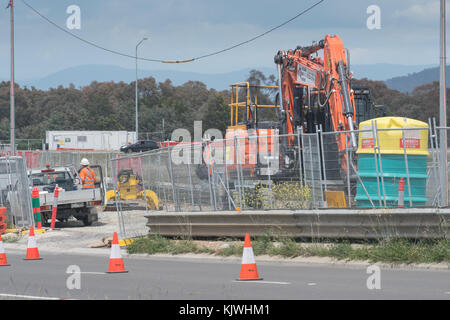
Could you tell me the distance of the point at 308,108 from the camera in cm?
2227

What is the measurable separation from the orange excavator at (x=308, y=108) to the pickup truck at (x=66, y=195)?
4.73 metres

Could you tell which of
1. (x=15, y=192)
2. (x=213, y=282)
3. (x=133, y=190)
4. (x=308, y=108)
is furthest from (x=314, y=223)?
(x=15, y=192)

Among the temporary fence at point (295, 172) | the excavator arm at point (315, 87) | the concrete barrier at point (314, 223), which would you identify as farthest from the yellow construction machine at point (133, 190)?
the excavator arm at point (315, 87)

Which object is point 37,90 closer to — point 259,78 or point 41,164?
point 259,78

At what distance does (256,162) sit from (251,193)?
1014 millimetres

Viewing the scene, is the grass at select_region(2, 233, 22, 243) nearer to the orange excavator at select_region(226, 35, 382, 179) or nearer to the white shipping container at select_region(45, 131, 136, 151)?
the orange excavator at select_region(226, 35, 382, 179)

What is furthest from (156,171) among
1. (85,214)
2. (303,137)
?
(85,214)

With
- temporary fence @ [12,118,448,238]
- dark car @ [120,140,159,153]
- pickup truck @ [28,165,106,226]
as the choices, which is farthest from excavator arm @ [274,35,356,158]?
dark car @ [120,140,159,153]

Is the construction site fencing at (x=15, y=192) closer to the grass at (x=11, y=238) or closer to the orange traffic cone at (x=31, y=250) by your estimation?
the grass at (x=11, y=238)

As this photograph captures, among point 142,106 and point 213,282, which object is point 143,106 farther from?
point 213,282

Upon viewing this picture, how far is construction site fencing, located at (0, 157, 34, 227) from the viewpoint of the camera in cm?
2261

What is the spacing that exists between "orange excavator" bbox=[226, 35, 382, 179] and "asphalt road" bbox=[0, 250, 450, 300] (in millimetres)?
3183

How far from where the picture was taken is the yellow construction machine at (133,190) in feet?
59.1

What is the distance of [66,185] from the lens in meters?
25.2
